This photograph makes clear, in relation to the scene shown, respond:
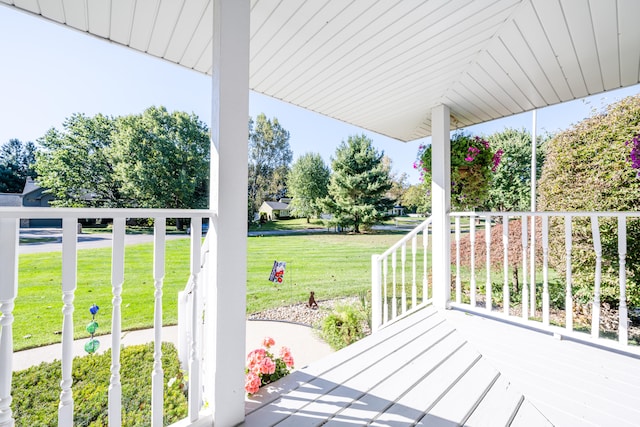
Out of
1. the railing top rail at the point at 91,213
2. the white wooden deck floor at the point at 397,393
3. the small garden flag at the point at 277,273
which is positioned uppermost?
the railing top rail at the point at 91,213

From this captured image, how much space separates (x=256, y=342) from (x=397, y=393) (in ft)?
8.34

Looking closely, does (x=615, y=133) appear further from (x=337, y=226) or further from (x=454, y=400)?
(x=337, y=226)

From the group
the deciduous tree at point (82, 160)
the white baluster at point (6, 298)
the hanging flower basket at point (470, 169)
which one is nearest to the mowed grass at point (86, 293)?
the deciduous tree at point (82, 160)

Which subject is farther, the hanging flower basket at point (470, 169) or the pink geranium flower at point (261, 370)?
the hanging flower basket at point (470, 169)

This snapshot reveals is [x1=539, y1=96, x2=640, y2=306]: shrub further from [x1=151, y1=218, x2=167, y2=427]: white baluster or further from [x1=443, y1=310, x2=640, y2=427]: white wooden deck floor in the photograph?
[x1=151, y1=218, x2=167, y2=427]: white baluster

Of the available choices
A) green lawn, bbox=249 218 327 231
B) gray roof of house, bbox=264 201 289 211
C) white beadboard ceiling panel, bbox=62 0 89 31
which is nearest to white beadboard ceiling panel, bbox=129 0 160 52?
white beadboard ceiling panel, bbox=62 0 89 31

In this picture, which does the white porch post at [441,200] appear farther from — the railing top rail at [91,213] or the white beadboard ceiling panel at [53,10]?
the white beadboard ceiling panel at [53,10]

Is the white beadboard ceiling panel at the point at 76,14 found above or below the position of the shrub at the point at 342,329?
above

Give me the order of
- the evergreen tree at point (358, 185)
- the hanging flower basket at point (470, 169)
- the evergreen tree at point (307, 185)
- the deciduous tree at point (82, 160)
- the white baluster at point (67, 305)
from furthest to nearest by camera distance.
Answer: the evergreen tree at point (358, 185), the evergreen tree at point (307, 185), the deciduous tree at point (82, 160), the hanging flower basket at point (470, 169), the white baluster at point (67, 305)

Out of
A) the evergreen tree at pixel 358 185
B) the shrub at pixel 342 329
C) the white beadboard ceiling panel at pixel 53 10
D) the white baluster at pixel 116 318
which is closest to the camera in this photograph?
the white baluster at pixel 116 318

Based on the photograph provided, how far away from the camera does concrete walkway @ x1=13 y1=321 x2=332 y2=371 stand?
9.30 ft

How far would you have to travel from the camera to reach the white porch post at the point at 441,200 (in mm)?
2756

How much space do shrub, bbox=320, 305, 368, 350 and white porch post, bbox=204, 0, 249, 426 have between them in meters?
2.47

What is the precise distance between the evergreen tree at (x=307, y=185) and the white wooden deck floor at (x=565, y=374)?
8239 mm
